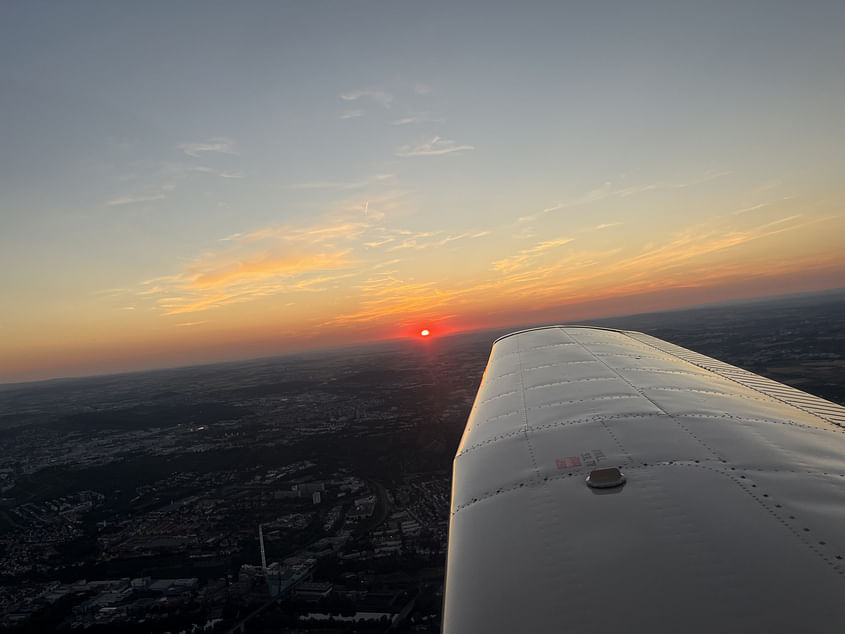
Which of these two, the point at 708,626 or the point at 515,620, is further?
the point at 515,620

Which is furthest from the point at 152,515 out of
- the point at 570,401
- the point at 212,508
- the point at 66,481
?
the point at 570,401

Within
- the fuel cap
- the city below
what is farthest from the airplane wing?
the city below

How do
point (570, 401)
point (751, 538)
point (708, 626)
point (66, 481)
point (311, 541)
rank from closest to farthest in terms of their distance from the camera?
point (708, 626), point (751, 538), point (570, 401), point (311, 541), point (66, 481)

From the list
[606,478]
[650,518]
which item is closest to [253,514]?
[606,478]

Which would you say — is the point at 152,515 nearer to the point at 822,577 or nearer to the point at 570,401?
the point at 570,401

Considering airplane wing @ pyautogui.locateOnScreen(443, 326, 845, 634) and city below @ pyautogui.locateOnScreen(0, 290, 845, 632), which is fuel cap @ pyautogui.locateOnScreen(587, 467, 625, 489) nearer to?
airplane wing @ pyautogui.locateOnScreen(443, 326, 845, 634)

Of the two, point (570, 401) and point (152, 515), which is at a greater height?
point (570, 401)

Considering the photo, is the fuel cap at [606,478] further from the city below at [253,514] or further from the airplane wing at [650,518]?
the city below at [253,514]

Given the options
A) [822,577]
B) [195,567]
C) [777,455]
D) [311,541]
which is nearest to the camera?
[822,577]
